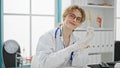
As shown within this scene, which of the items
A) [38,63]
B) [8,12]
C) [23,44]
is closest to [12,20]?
[8,12]

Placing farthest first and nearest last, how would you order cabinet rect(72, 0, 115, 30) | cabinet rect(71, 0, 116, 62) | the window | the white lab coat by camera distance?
1. cabinet rect(72, 0, 115, 30)
2. cabinet rect(71, 0, 116, 62)
3. the window
4. the white lab coat

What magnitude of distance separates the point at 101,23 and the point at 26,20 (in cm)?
129

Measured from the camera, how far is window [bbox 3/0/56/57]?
128 inches

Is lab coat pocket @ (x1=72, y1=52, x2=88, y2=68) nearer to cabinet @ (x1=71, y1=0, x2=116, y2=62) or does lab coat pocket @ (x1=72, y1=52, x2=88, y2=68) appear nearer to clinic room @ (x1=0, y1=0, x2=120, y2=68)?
clinic room @ (x1=0, y1=0, x2=120, y2=68)

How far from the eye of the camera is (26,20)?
3420mm

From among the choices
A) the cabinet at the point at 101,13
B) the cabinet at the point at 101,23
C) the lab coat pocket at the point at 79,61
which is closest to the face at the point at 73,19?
the lab coat pocket at the point at 79,61

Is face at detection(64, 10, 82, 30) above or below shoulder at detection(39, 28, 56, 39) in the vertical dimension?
above

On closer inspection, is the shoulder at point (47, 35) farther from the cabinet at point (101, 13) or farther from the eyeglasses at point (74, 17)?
the cabinet at point (101, 13)

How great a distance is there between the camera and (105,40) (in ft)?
11.9

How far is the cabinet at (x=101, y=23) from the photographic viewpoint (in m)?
3.50

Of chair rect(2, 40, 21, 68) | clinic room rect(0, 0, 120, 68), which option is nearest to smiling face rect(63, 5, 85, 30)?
clinic room rect(0, 0, 120, 68)

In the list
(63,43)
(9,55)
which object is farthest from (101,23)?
(63,43)

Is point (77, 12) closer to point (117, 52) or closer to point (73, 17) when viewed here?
point (73, 17)

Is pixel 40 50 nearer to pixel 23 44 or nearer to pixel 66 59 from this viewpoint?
pixel 66 59
